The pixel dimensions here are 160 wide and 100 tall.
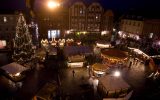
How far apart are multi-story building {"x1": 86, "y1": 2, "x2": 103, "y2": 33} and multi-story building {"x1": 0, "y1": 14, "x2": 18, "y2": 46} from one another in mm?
21103

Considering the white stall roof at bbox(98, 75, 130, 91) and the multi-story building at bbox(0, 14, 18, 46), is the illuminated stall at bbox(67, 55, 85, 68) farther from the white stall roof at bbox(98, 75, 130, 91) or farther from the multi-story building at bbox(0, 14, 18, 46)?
the multi-story building at bbox(0, 14, 18, 46)

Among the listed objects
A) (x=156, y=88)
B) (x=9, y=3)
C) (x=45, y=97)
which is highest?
(x=9, y=3)

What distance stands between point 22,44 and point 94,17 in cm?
2498

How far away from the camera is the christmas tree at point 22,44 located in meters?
27.5

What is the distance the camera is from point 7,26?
38.3m

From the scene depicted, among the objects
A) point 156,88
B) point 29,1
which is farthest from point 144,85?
point 29,1

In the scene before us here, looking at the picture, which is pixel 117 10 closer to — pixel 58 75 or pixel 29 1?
pixel 58 75

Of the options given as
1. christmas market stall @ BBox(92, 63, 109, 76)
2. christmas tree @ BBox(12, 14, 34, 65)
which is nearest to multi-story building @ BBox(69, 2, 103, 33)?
christmas tree @ BBox(12, 14, 34, 65)

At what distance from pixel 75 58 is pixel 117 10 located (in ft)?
133

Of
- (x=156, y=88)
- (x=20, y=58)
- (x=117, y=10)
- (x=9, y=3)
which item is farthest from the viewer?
(x=117, y=10)

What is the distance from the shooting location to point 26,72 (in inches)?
1000

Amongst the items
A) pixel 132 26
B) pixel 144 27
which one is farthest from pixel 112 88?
pixel 132 26

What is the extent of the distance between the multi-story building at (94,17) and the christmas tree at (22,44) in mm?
21916

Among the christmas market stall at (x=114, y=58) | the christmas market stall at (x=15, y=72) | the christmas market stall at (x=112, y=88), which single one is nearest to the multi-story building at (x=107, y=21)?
the christmas market stall at (x=114, y=58)
